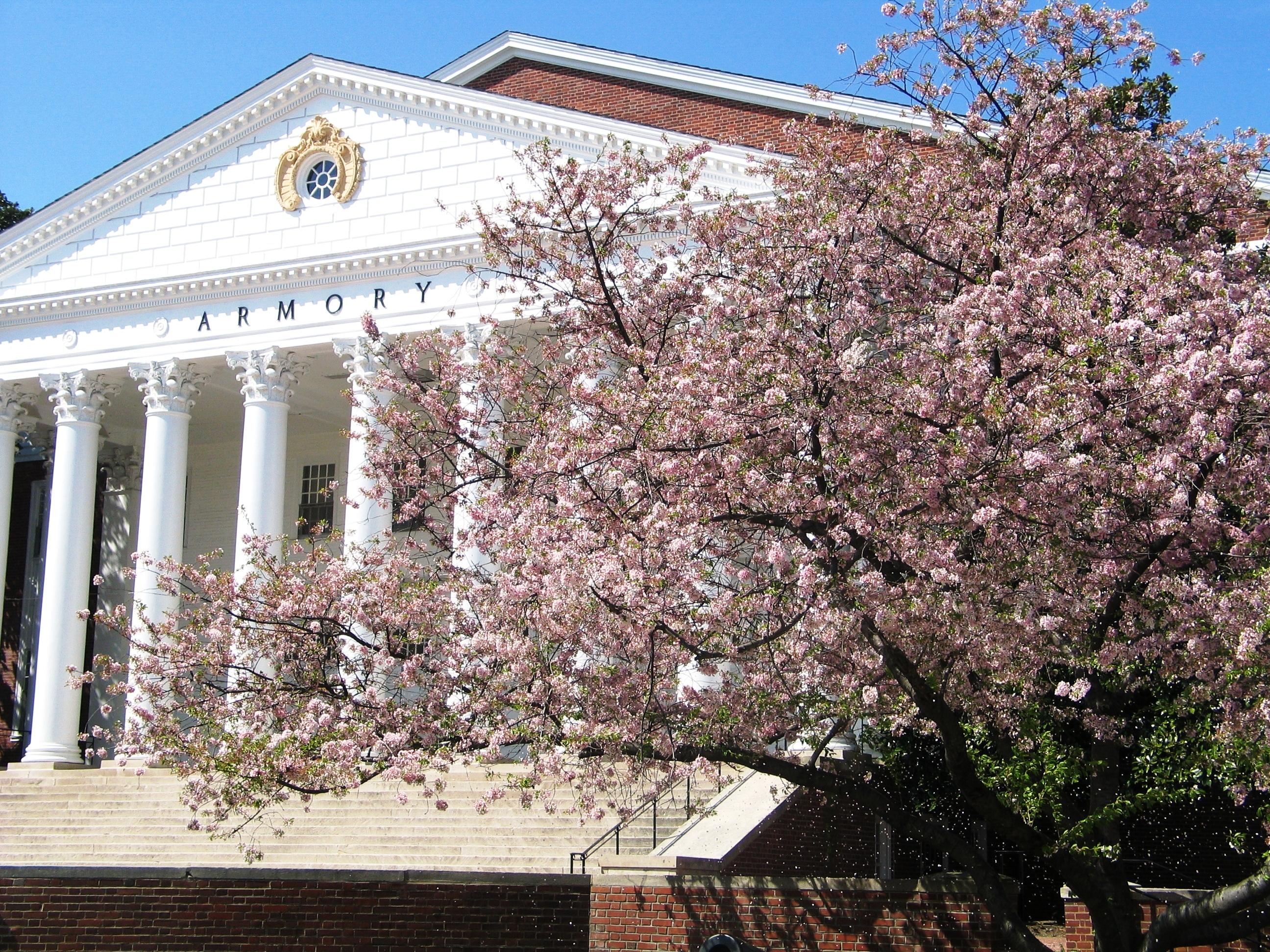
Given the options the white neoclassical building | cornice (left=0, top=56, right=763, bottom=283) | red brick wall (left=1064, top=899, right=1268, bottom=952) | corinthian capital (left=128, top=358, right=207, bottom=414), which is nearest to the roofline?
the white neoclassical building

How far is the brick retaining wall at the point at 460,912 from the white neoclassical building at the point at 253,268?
1024cm

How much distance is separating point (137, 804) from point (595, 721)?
15.4m

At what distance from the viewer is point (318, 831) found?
22.2 metres

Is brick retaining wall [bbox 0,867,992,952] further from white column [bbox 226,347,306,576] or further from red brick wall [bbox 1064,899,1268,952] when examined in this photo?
white column [bbox 226,347,306,576]

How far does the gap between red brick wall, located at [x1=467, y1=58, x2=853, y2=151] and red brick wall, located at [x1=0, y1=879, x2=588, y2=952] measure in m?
20.2

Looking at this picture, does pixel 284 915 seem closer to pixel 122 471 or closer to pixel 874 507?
pixel 874 507

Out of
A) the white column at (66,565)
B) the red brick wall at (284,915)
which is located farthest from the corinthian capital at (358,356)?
the red brick wall at (284,915)

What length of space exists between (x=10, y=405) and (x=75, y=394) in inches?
84.4

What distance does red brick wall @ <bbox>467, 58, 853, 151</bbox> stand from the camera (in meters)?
33.3

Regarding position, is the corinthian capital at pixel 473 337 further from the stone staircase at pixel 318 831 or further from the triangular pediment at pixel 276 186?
the stone staircase at pixel 318 831

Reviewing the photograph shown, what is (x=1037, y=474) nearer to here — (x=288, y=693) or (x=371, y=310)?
(x=288, y=693)

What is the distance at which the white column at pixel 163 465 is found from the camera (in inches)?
1141

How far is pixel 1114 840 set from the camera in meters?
13.0

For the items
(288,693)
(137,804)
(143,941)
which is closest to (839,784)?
(288,693)
